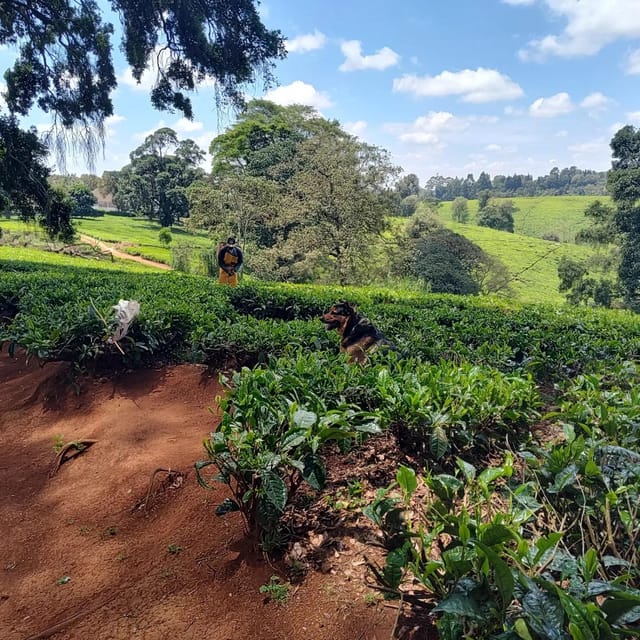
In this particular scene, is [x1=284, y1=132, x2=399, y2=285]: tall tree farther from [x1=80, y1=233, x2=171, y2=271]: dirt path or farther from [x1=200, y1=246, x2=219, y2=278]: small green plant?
[x1=80, y1=233, x2=171, y2=271]: dirt path

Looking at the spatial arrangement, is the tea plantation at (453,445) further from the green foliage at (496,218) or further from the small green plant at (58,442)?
the green foliage at (496,218)

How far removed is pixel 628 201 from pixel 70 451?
24140 mm

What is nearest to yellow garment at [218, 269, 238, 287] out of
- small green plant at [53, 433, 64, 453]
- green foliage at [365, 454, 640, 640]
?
small green plant at [53, 433, 64, 453]

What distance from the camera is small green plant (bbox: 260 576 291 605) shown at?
169 cm

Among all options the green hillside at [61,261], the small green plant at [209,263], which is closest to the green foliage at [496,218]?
the small green plant at [209,263]

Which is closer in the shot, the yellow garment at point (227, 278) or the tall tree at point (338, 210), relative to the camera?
the yellow garment at point (227, 278)

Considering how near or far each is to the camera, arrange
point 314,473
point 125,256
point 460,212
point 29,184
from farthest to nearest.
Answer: point 460,212, point 125,256, point 29,184, point 314,473

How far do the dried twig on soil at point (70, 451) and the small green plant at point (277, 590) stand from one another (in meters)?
1.91

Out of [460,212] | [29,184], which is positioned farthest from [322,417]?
[460,212]

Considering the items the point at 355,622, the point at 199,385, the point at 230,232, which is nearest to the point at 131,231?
the point at 230,232

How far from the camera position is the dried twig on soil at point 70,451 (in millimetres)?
3007

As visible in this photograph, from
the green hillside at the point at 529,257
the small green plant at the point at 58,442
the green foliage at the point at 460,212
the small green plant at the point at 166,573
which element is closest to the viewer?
the small green plant at the point at 166,573

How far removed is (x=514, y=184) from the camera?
8662cm

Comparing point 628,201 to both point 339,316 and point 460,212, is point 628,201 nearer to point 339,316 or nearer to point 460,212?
point 339,316
